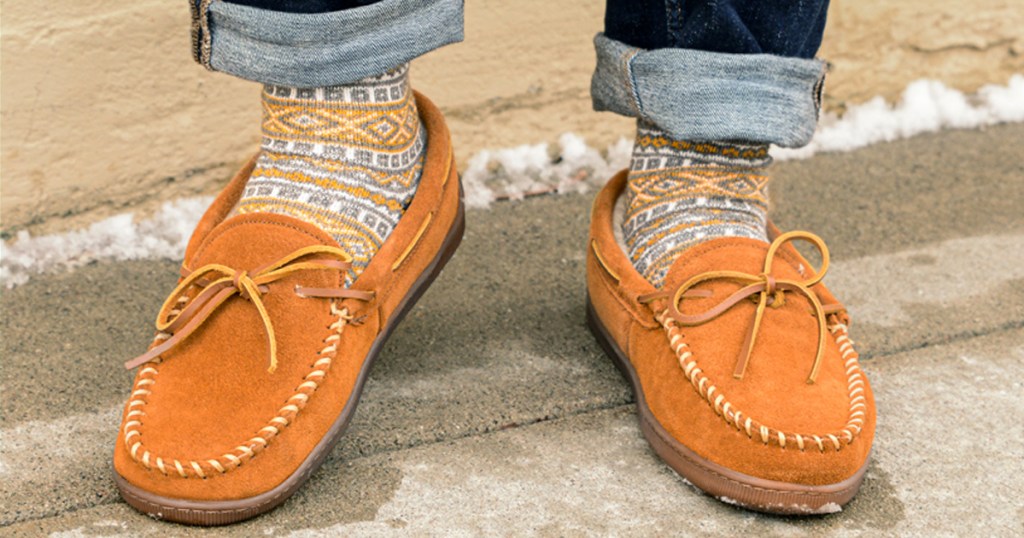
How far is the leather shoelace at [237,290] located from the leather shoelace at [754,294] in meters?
0.33

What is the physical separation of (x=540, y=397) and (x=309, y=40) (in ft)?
1.53

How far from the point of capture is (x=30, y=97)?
4.80ft

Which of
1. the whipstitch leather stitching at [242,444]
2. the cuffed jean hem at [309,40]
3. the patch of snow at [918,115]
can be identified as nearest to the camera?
the whipstitch leather stitching at [242,444]

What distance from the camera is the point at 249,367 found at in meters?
0.94

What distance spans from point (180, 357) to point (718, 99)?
611mm

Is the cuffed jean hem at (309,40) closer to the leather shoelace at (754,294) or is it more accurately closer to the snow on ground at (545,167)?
the leather shoelace at (754,294)

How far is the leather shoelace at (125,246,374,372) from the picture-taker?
958 millimetres

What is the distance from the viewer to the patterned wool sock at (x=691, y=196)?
1.14m

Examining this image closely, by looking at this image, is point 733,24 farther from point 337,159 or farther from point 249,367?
point 249,367

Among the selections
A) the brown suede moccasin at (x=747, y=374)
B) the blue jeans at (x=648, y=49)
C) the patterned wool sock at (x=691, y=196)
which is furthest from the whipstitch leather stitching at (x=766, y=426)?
the blue jeans at (x=648, y=49)

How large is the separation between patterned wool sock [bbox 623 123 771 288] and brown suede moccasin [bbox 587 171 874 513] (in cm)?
4

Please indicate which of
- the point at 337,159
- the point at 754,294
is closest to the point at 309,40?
the point at 337,159

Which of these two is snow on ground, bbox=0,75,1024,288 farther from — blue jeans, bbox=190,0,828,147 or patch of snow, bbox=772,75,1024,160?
blue jeans, bbox=190,0,828,147

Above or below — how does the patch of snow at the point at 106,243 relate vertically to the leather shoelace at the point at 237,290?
below
